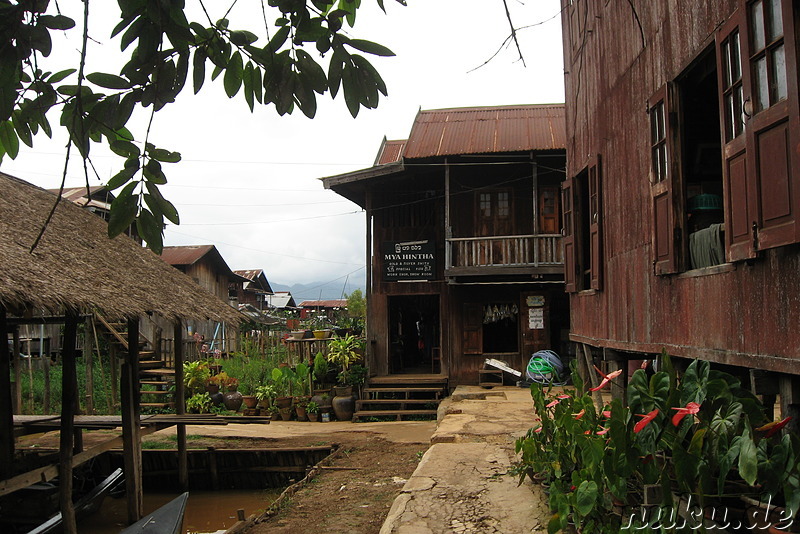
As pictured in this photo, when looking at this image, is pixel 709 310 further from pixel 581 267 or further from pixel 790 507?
pixel 581 267

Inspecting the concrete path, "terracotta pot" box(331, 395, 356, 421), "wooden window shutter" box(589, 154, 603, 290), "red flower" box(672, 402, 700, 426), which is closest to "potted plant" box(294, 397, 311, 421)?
"terracotta pot" box(331, 395, 356, 421)

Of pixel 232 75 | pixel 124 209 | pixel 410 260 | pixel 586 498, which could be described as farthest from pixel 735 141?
pixel 410 260

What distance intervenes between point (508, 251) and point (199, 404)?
7731 mm

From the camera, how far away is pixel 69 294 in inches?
276

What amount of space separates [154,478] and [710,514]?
10885 millimetres

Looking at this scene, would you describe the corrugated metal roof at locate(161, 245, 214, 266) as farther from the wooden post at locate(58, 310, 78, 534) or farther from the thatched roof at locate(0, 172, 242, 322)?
the wooden post at locate(58, 310, 78, 534)

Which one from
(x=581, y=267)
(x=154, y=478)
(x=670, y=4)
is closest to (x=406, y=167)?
(x=581, y=267)

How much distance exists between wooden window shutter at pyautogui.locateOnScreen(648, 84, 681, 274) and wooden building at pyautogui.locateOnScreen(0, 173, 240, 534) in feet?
18.7

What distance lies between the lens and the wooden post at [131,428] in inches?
352

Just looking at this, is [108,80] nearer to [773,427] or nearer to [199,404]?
[773,427]

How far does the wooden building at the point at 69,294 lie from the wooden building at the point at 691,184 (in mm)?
5383

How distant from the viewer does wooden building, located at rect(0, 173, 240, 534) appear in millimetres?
6941

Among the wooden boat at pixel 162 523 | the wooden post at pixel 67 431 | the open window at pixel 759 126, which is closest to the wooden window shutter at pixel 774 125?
the open window at pixel 759 126

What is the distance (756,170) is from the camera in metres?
3.65
